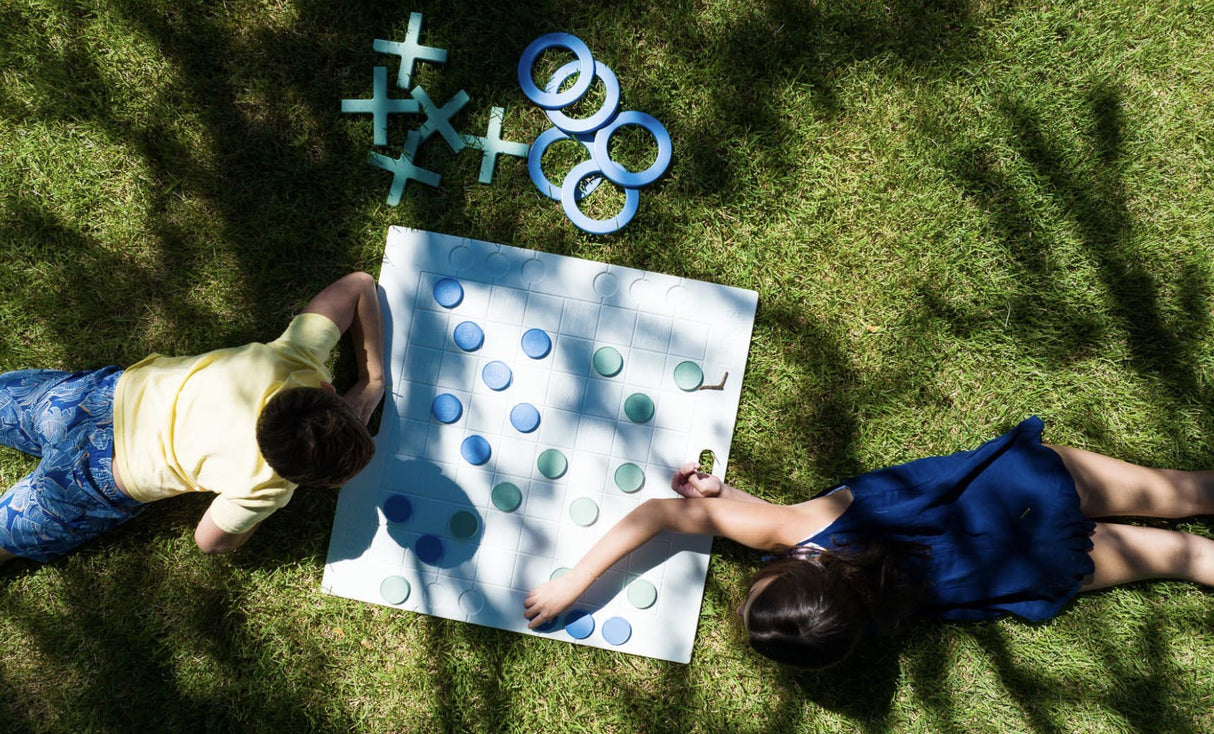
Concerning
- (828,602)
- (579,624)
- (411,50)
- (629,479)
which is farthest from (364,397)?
(828,602)

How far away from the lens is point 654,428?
2.23 m

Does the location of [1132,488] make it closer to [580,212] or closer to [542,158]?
[580,212]

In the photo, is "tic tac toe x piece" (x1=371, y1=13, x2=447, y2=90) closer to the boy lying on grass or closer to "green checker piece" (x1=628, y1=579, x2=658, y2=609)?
the boy lying on grass

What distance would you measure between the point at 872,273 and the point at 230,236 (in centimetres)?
178

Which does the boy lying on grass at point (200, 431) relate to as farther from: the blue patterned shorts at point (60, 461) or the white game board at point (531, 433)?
the white game board at point (531, 433)

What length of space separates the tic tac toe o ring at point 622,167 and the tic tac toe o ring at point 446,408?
0.74 meters

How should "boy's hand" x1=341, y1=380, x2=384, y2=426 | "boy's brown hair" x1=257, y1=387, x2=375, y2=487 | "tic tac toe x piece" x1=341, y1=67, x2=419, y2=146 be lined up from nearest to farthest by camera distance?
"boy's brown hair" x1=257, y1=387, x2=375, y2=487 < "boy's hand" x1=341, y1=380, x2=384, y2=426 < "tic tac toe x piece" x1=341, y1=67, x2=419, y2=146

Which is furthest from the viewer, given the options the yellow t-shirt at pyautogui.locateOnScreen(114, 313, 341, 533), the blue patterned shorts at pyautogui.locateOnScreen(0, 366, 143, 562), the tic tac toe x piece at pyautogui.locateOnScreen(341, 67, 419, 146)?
the tic tac toe x piece at pyautogui.locateOnScreen(341, 67, 419, 146)

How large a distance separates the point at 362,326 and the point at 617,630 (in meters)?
1.06

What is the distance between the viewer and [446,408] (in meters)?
2.22

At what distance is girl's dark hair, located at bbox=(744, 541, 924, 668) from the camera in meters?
1.84

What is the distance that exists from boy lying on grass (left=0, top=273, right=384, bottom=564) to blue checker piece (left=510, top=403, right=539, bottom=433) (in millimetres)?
361

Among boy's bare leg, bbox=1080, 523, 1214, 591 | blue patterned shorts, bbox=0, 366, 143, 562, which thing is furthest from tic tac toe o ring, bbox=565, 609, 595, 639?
boy's bare leg, bbox=1080, 523, 1214, 591

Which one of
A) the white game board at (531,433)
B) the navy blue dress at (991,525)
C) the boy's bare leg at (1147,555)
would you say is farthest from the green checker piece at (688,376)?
the boy's bare leg at (1147,555)
